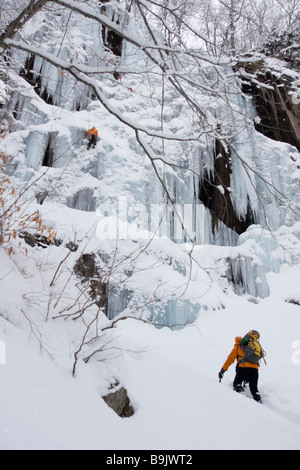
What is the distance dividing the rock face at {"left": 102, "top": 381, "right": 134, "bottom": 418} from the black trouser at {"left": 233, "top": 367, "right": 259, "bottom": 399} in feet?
8.38

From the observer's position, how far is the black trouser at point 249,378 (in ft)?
12.0

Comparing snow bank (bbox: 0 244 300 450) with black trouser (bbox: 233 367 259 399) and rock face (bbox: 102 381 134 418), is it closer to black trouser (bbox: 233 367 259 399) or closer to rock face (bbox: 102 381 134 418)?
rock face (bbox: 102 381 134 418)

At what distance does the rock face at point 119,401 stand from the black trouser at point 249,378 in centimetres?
255

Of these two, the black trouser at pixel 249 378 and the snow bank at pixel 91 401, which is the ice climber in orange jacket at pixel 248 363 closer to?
the black trouser at pixel 249 378

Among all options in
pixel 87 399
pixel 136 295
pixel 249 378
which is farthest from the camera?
pixel 136 295

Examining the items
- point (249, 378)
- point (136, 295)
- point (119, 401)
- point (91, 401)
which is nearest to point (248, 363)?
point (249, 378)

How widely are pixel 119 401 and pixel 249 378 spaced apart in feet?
8.71

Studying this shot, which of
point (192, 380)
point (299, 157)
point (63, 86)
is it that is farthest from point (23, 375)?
point (299, 157)

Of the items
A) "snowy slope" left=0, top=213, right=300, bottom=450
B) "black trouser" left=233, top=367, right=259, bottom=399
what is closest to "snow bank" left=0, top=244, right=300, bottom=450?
"snowy slope" left=0, top=213, right=300, bottom=450

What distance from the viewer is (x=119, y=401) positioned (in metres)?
1.72

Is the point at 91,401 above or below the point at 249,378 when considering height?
above

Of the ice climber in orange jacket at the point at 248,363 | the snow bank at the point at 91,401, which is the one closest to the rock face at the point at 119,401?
the snow bank at the point at 91,401

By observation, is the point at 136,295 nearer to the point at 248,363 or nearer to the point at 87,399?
the point at 248,363
